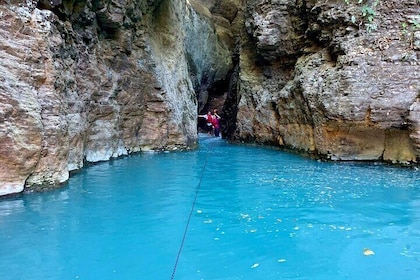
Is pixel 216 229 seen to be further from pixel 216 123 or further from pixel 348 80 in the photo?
pixel 216 123

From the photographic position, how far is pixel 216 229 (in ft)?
16.6

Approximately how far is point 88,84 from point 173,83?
550 centimetres

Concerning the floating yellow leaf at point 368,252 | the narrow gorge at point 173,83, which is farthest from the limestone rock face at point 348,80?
the floating yellow leaf at point 368,252

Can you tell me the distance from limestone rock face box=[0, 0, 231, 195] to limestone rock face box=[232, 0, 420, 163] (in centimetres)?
469

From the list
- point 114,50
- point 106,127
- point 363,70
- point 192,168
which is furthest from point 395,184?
point 114,50

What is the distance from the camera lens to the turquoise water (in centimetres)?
384

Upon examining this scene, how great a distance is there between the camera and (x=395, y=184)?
8000 mm

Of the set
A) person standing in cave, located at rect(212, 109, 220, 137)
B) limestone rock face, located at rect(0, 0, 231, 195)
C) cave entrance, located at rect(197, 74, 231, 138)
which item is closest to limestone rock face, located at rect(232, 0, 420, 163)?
limestone rock face, located at rect(0, 0, 231, 195)

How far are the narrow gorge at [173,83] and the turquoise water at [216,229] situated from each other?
149cm

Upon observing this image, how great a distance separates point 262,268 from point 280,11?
1401 cm

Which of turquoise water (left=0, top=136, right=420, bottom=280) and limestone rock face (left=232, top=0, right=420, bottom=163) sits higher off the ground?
limestone rock face (left=232, top=0, right=420, bottom=163)

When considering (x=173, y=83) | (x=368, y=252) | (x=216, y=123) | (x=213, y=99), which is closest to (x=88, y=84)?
(x=173, y=83)

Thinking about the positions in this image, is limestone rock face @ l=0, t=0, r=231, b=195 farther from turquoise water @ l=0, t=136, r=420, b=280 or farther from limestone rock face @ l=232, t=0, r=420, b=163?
limestone rock face @ l=232, t=0, r=420, b=163

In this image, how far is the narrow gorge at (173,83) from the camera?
705 centimetres
